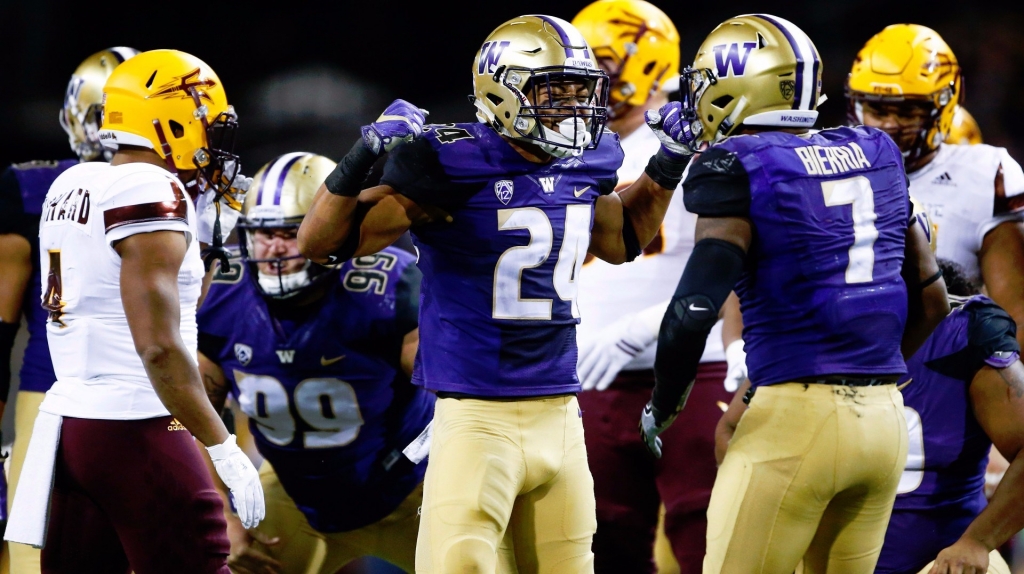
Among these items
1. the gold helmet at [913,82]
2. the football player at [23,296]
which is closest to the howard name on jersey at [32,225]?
the football player at [23,296]

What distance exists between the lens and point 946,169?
3816mm

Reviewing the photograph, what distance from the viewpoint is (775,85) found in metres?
2.63

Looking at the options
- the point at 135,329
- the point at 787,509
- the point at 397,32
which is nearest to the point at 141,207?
the point at 135,329

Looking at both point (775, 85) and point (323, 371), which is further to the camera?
point (323, 371)

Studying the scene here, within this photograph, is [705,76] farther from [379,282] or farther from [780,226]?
[379,282]

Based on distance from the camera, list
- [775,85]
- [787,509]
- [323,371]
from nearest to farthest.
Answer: [787,509]
[775,85]
[323,371]

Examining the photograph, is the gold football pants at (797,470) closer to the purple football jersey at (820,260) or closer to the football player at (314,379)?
the purple football jersey at (820,260)

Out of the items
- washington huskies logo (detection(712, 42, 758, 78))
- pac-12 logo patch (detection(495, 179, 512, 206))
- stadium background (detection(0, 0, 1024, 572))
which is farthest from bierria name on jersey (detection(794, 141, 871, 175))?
stadium background (detection(0, 0, 1024, 572))

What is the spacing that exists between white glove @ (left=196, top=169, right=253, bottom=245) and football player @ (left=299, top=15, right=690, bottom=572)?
0.48 metres

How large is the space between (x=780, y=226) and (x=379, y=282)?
1.25m

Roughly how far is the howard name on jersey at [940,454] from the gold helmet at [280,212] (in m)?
1.54

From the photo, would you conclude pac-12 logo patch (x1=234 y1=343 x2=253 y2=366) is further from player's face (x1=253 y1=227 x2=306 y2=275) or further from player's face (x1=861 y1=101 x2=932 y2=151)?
player's face (x1=861 y1=101 x2=932 y2=151)

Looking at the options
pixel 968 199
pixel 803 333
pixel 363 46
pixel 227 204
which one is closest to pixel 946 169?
pixel 968 199

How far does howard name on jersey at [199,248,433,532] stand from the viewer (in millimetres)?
3285
